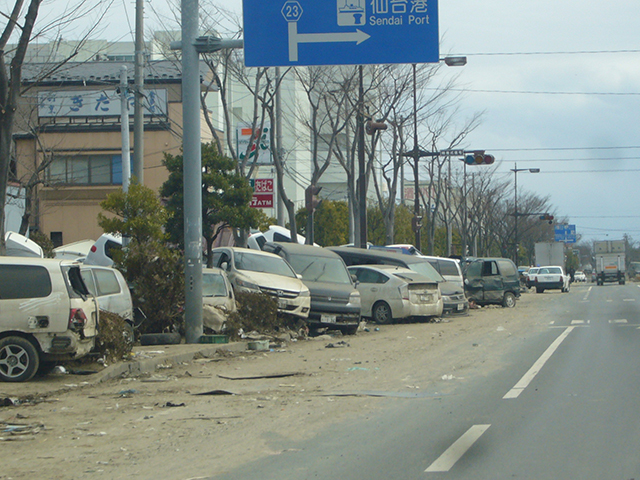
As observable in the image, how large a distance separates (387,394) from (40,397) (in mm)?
4306

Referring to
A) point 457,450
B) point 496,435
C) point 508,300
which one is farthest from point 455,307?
point 457,450

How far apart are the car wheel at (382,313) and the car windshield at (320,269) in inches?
91.4

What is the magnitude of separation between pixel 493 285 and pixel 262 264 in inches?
604

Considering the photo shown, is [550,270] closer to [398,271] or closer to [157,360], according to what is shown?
[398,271]

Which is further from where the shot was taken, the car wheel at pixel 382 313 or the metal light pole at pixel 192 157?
the car wheel at pixel 382 313

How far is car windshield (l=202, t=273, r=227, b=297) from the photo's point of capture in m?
17.5

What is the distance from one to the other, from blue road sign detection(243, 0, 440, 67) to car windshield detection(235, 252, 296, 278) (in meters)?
5.96

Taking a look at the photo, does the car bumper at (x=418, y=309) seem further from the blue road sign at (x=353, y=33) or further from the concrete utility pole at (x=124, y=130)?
the blue road sign at (x=353, y=33)

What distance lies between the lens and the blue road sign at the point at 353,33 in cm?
1441

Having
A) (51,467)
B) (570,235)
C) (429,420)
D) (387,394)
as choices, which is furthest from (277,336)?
(570,235)

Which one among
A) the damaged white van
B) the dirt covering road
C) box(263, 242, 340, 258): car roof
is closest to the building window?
box(263, 242, 340, 258): car roof

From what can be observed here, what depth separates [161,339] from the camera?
15.8 meters

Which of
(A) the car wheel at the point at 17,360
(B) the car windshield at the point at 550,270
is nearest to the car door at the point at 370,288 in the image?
(A) the car wheel at the point at 17,360

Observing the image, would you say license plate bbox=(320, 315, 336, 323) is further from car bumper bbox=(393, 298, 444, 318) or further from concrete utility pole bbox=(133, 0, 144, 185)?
concrete utility pole bbox=(133, 0, 144, 185)
